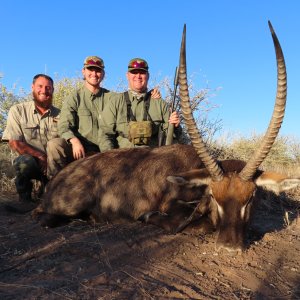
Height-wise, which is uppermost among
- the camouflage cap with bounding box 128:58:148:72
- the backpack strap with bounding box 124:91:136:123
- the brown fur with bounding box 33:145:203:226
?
the camouflage cap with bounding box 128:58:148:72

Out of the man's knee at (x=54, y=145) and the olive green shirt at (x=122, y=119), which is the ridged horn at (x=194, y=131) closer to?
the olive green shirt at (x=122, y=119)

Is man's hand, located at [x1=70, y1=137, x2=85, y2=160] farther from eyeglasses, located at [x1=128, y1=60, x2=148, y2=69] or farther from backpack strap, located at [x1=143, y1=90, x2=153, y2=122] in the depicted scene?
eyeglasses, located at [x1=128, y1=60, x2=148, y2=69]

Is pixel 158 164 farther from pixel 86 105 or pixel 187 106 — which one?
pixel 86 105

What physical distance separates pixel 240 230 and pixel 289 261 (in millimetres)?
557

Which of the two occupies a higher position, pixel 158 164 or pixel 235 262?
pixel 158 164

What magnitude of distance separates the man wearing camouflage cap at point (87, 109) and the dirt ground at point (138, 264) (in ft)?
8.23

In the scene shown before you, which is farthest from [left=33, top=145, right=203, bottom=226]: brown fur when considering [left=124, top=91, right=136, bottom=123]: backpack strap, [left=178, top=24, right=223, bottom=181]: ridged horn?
[left=124, top=91, right=136, bottom=123]: backpack strap

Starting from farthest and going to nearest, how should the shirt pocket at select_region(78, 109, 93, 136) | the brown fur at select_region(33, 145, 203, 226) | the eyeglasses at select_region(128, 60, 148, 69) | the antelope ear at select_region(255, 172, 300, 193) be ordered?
1. the shirt pocket at select_region(78, 109, 93, 136)
2. the eyeglasses at select_region(128, 60, 148, 69)
3. the brown fur at select_region(33, 145, 203, 226)
4. the antelope ear at select_region(255, 172, 300, 193)

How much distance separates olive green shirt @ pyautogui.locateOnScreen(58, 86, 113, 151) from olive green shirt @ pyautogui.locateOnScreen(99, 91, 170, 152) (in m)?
0.26

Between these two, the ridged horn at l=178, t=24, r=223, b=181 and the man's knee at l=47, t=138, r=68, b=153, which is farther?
the man's knee at l=47, t=138, r=68, b=153

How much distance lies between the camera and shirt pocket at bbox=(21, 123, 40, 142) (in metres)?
7.34

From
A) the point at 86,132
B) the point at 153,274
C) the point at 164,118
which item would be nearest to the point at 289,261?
the point at 153,274

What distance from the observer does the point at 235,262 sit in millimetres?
3869

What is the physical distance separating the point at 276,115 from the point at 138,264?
1949mm
